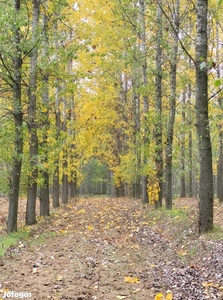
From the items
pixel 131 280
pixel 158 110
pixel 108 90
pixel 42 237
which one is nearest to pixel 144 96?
pixel 158 110

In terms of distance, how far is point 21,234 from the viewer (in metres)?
9.41

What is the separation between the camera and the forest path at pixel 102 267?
5148 mm

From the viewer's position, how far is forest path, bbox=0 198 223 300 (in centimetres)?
515

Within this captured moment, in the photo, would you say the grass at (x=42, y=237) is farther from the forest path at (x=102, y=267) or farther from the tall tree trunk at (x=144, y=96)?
the tall tree trunk at (x=144, y=96)

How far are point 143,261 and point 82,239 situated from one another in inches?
96.3

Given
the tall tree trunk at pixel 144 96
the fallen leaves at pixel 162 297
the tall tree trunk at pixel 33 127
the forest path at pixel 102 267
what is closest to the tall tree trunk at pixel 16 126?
the tall tree trunk at pixel 33 127

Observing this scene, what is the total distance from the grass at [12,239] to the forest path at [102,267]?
205mm

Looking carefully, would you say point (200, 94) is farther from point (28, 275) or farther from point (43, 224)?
point (43, 224)

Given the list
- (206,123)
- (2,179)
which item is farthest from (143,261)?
(2,179)

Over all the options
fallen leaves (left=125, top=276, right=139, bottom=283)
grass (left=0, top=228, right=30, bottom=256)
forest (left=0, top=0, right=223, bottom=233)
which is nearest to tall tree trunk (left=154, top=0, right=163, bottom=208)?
forest (left=0, top=0, right=223, bottom=233)

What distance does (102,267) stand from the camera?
255 inches

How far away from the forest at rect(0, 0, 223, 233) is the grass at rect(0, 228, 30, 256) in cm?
48

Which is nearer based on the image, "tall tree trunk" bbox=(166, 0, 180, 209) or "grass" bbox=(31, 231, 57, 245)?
"grass" bbox=(31, 231, 57, 245)

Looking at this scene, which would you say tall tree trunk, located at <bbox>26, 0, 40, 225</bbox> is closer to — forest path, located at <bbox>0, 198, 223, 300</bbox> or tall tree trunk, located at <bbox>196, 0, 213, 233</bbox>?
forest path, located at <bbox>0, 198, 223, 300</bbox>
